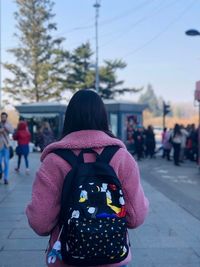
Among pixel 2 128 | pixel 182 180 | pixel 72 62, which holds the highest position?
pixel 72 62

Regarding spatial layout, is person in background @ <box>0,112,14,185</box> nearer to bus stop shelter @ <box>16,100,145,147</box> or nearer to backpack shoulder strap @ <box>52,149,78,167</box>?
backpack shoulder strap @ <box>52,149,78,167</box>

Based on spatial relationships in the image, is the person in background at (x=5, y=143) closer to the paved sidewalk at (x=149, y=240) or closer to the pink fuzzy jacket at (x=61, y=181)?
the paved sidewalk at (x=149, y=240)

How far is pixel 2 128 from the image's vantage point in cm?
1169

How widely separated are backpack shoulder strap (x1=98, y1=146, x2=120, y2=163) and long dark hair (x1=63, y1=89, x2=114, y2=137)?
113mm

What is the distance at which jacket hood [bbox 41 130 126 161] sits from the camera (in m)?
2.59

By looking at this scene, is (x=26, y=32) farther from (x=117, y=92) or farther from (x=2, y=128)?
(x=2, y=128)

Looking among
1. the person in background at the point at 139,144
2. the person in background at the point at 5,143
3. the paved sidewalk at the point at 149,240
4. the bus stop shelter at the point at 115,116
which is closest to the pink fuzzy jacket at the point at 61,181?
the paved sidewalk at the point at 149,240

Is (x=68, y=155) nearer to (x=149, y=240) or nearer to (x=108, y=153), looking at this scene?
(x=108, y=153)

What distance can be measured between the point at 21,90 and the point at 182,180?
1502 inches

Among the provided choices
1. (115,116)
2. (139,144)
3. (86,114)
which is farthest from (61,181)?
(115,116)

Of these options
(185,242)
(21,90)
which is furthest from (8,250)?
(21,90)

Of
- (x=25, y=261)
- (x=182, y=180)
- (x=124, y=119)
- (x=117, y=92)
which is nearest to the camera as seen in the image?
(x=25, y=261)

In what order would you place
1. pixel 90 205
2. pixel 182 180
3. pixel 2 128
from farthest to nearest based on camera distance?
pixel 182 180, pixel 2 128, pixel 90 205

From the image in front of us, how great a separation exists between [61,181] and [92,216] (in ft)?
0.90
